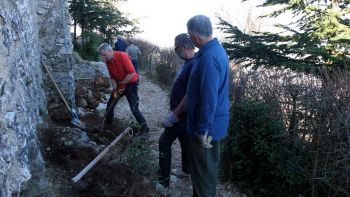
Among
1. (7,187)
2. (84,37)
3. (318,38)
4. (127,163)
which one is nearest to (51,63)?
(127,163)

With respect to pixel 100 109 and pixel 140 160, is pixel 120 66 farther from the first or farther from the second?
pixel 140 160

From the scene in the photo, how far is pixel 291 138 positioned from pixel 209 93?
1944 mm

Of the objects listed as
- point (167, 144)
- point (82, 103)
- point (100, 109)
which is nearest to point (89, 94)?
point (82, 103)

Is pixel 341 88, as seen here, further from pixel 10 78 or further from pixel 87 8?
pixel 87 8

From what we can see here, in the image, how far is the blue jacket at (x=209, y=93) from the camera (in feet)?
9.66

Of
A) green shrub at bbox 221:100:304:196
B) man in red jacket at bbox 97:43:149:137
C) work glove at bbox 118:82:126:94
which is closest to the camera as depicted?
green shrub at bbox 221:100:304:196

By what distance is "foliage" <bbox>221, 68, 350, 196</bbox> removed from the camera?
391cm

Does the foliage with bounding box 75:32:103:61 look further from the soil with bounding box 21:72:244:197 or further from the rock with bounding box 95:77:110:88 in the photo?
the soil with bounding box 21:72:244:197

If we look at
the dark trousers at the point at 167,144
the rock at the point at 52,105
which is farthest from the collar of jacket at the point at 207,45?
the rock at the point at 52,105

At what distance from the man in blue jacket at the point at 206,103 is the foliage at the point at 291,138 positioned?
52.2 inches

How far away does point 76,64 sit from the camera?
32.1 ft

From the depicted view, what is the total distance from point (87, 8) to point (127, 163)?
9.30 m

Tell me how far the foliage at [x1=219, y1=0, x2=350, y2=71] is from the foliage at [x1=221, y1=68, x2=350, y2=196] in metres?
2.37

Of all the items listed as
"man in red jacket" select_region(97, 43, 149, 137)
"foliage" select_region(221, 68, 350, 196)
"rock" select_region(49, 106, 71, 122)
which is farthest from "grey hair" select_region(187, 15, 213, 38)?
"rock" select_region(49, 106, 71, 122)
